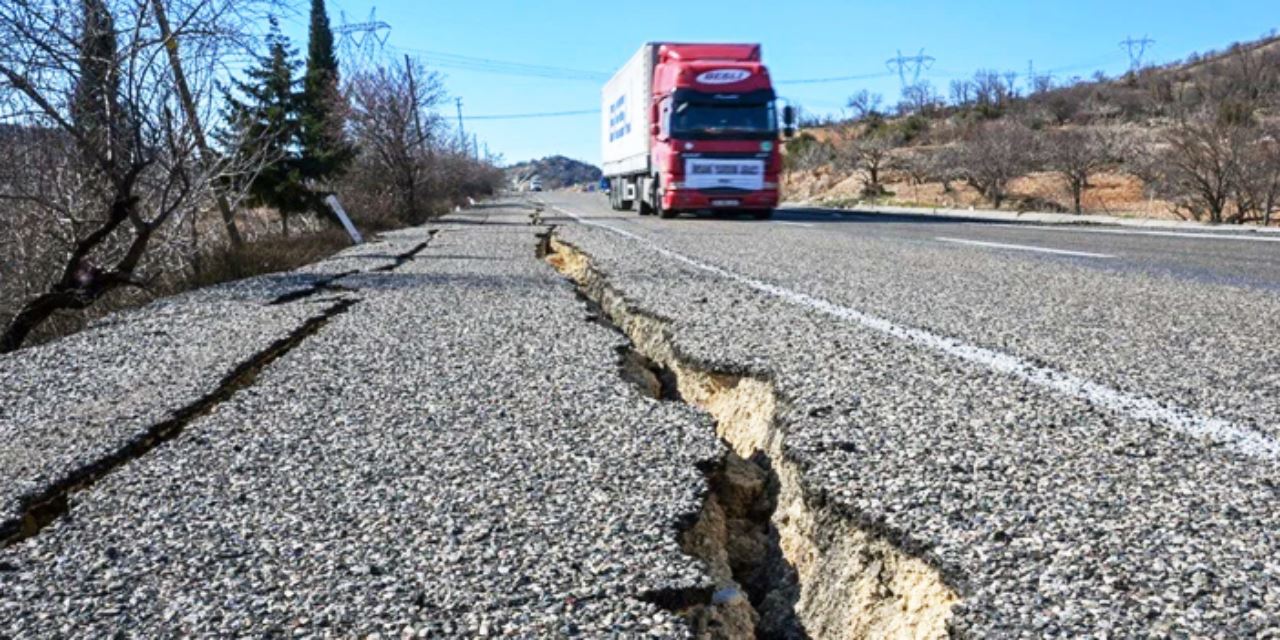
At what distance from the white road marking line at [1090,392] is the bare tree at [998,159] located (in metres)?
22.6

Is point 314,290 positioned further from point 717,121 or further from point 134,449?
point 717,121

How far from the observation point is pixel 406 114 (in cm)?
2216

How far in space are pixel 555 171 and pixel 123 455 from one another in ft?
477

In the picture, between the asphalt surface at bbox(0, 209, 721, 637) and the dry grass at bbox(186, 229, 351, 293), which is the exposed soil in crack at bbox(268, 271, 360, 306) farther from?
the dry grass at bbox(186, 229, 351, 293)

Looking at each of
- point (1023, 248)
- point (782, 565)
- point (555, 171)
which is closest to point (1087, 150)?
point (1023, 248)

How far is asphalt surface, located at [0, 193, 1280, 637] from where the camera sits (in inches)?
59.0

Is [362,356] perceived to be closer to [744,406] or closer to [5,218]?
[744,406]

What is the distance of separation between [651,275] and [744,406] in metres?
3.30

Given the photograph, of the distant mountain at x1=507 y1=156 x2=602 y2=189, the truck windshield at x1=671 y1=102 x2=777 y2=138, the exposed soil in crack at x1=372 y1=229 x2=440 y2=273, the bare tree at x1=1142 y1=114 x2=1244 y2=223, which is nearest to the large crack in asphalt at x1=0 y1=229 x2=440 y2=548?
the exposed soil in crack at x1=372 y1=229 x2=440 y2=273

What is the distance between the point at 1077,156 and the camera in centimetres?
2411

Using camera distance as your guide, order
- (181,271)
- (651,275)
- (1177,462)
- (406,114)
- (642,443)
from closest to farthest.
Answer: (1177,462)
(642,443)
(651,275)
(181,271)
(406,114)

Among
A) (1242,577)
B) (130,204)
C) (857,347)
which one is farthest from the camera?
(130,204)

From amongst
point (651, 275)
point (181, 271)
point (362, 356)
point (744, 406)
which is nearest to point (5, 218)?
point (181, 271)

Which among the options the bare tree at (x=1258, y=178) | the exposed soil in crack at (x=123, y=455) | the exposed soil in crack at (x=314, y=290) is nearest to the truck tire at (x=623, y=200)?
the bare tree at (x=1258, y=178)
